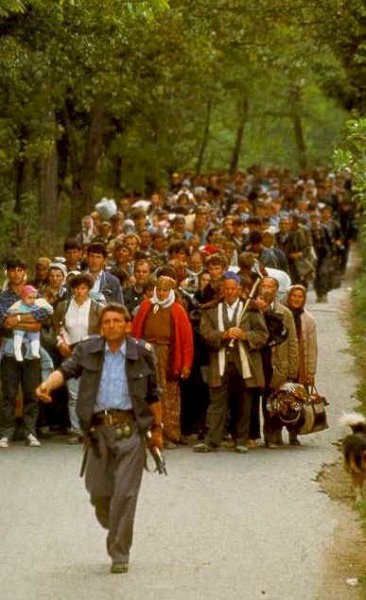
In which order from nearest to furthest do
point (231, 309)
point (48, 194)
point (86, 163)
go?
1. point (231, 309)
2. point (48, 194)
3. point (86, 163)

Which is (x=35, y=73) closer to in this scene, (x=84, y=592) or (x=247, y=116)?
(x=84, y=592)

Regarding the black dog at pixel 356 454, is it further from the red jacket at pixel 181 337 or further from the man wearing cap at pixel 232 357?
the red jacket at pixel 181 337

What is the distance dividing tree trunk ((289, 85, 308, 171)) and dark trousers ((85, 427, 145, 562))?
152 ft

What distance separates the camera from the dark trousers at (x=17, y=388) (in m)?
16.6

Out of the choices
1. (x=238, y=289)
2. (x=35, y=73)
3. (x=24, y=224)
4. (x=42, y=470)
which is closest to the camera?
(x=42, y=470)

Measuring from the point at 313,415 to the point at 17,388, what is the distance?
2853mm

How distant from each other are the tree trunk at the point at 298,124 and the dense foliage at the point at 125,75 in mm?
15784

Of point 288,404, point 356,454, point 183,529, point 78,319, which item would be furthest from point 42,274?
point 183,529

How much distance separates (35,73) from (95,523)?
12.1 m

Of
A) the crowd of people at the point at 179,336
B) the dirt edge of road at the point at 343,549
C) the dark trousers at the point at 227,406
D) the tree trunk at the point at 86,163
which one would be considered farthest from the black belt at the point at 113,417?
the tree trunk at the point at 86,163

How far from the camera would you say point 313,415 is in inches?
645

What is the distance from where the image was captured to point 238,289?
16281 millimetres

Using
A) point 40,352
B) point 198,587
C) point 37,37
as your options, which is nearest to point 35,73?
point 37,37

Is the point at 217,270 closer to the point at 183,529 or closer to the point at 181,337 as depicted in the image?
the point at 181,337
